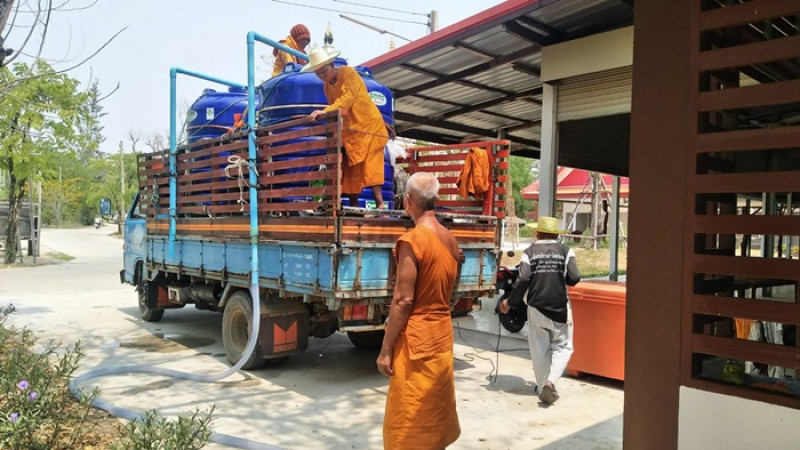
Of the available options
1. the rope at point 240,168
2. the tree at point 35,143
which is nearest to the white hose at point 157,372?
the rope at point 240,168

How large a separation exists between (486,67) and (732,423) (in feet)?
22.9

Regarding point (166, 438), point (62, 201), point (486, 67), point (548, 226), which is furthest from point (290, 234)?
point (62, 201)

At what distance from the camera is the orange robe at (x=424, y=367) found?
9.38ft

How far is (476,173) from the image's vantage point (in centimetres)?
678

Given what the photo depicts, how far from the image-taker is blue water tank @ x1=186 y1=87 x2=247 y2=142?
25.3ft

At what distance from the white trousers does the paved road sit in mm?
295

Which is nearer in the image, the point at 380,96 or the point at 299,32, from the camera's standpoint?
the point at 380,96

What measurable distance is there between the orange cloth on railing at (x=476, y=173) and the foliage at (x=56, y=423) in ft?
13.4

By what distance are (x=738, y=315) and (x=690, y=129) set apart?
28.1 inches

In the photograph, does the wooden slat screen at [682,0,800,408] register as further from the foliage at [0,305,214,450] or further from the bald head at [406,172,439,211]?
the foliage at [0,305,214,450]

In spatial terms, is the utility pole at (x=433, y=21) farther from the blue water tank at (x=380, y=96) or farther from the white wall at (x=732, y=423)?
the white wall at (x=732, y=423)

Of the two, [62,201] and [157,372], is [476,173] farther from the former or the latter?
[62,201]

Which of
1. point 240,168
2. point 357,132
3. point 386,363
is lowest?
point 386,363

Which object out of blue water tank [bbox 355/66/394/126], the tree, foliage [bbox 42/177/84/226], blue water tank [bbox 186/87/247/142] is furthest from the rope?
foliage [bbox 42/177/84/226]
